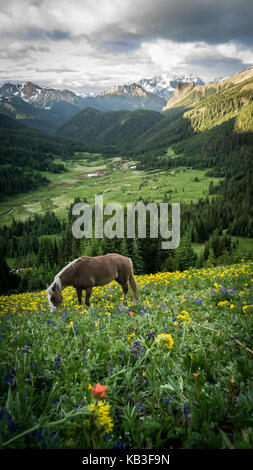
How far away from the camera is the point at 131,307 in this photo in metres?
8.12

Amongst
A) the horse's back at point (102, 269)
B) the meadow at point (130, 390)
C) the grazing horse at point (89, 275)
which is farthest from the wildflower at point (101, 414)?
the horse's back at point (102, 269)

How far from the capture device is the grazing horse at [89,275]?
9359 mm

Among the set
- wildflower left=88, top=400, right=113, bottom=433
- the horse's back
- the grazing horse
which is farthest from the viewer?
the horse's back

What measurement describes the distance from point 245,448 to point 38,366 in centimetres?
274

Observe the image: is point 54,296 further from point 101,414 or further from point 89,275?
point 101,414

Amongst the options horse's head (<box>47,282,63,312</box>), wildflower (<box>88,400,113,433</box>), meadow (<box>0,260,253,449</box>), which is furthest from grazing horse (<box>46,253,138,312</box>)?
wildflower (<box>88,400,113,433</box>)

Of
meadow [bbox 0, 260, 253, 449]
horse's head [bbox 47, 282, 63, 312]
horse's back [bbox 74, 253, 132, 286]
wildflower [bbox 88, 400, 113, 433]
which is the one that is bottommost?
horse's head [bbox 47, 282, 63, 312]

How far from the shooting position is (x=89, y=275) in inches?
395

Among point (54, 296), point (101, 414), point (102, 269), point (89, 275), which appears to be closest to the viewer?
point (101, 414)

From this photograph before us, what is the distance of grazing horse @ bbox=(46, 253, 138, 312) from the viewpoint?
9359 mm

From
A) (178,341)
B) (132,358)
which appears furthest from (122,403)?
(178,341)

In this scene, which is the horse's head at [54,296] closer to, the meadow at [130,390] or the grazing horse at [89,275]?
the grazing horse at [89,275]

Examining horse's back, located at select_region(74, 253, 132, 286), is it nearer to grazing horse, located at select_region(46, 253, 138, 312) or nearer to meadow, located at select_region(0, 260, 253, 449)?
grazing horse, located at select_region(46, 253, 138, 312)

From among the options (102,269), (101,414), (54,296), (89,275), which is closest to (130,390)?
(101,414)
